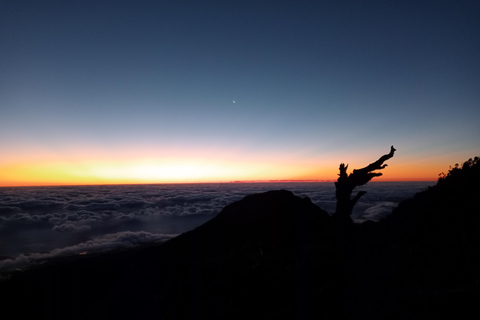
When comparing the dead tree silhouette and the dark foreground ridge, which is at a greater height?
the dead tree silhouette

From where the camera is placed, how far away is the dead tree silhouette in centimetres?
1105

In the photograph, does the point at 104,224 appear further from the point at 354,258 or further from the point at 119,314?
the point at 354,258

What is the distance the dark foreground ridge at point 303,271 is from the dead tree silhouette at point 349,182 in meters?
0.78

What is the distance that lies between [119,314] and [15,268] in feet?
68.5

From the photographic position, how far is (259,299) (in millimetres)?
9086

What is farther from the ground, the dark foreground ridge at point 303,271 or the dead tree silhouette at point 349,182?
the dead tree silhouette at point 349,182

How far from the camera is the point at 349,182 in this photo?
1123cm

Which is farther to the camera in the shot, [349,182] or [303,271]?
[349,182]

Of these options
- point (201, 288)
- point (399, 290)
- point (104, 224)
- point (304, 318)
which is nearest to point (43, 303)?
point (201, 288)

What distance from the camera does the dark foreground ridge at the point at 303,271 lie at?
26.3 ft

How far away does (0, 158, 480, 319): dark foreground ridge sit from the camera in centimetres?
801

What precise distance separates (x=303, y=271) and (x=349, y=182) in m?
4.70

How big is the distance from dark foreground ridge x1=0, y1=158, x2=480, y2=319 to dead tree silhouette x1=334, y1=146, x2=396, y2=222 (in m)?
0.78

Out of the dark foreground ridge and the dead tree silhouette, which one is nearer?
the dark foreground ridge
